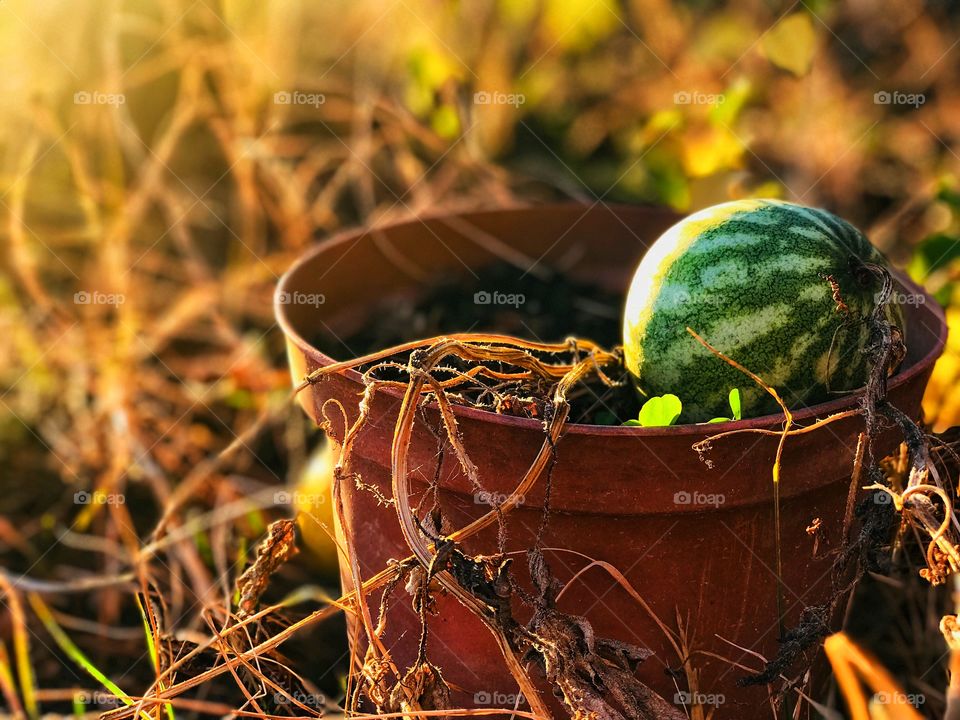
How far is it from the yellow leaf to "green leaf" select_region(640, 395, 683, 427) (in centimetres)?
110

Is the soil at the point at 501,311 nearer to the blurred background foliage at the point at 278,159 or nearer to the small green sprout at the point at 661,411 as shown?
the blurred background foliage at the point at 278,159

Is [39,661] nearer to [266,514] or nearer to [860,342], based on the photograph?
[266,514]

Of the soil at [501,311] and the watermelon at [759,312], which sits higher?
the watermelon at [759,312]

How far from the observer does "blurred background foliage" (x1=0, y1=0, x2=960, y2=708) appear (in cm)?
242

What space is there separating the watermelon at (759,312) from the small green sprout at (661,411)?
0.36 ft

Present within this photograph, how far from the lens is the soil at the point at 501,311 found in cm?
195

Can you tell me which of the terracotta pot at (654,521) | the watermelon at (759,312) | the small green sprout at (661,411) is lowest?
the terracotta pot at (654,521)

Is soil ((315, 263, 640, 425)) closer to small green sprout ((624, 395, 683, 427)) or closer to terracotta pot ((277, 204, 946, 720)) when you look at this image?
terracotta pot ((277, 204, 946, 720))

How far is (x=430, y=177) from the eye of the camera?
3.59m

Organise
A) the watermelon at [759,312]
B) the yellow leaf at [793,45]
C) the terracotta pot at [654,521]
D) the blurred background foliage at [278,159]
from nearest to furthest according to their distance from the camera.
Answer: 1. the terracotta pot at [654,521]
2. the watermelon at [759,312]
3. the yellow leaf at [793,45]
4. the blurred background foliage at [278,159]

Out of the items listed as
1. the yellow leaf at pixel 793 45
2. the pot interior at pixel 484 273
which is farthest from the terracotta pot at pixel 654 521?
the yellow leaf at pixel 793 45

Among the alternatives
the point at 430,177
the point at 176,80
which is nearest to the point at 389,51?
the point at 430,177

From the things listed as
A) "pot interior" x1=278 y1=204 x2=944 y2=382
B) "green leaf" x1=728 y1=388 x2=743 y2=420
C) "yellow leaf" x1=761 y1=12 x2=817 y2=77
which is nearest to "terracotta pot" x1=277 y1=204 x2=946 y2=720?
"green leaf" x1=728 y1=388 x2=743 y2=420

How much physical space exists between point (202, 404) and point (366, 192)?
3.27 ft
